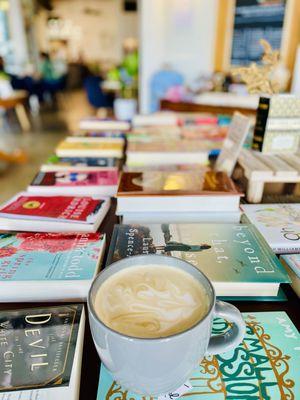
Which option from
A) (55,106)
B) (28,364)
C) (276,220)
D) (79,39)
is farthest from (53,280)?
(79,39)

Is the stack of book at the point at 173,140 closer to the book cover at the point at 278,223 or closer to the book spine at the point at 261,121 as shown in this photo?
the book spine at the point at 261,121

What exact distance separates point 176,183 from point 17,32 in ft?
32.0

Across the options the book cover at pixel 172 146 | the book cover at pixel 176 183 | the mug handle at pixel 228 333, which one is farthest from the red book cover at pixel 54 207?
the mug handle at pixel 228 333

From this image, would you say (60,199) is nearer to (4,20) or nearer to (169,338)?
(169,338)

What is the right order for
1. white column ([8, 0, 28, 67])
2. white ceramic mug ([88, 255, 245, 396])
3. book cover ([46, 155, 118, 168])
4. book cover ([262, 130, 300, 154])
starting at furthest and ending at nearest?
white column ([8, 0, 28, 67]) < book cover ([46, 155, 118, 168]) < book cover ([262, 130, 300, 154]) < white ceramic mug ([88, 255, 245, 396])

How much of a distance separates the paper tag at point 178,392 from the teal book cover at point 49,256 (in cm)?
24

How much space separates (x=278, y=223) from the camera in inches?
32.2

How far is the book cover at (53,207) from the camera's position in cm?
83

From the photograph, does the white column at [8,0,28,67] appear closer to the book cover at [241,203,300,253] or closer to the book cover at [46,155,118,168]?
the book cover at [46,155,118,168]

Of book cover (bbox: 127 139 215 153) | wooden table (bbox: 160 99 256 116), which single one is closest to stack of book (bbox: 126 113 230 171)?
book cover (bbox: 127 139 215 153)

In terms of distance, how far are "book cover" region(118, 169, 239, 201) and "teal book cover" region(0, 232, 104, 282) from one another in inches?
7.1

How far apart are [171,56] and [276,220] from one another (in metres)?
4.28

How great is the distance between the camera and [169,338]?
37 centimetres

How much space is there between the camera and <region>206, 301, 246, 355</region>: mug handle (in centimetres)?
44
